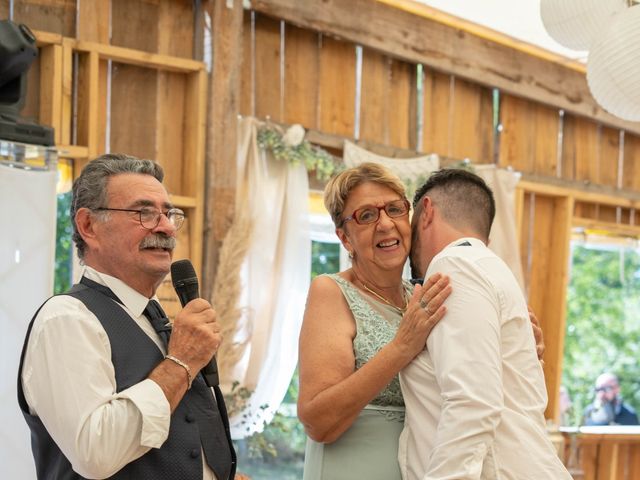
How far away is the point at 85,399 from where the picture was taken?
1756mm

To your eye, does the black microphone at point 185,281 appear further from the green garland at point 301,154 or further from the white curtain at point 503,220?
the white curtain at point 503,220

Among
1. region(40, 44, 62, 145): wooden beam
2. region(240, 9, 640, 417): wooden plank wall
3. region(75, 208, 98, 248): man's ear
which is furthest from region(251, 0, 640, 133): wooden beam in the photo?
region(75, 208, 98, 248): man's ear

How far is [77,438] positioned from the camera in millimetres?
1734

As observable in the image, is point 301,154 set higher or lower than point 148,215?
higher

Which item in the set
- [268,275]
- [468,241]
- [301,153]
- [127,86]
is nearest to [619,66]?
[468,241]

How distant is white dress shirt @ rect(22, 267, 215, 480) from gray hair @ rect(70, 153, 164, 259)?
1.04 ft

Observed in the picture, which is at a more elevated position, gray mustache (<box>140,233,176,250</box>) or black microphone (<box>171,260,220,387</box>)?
gray mustache (<box>140,233,176,250</box>)

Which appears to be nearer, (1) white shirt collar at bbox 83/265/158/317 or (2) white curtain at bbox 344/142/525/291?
(1) white shirt collar at bbox 83/265/158/317

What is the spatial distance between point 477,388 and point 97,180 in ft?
3.31

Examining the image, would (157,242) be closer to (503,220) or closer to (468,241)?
(468,241)

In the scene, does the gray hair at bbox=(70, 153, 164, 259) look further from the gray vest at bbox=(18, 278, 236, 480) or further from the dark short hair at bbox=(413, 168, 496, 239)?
the dark short hair at bbox=(413, 168, 496, 239)

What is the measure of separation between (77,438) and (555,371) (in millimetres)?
5000

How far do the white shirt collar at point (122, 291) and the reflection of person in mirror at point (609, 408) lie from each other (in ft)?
20.3

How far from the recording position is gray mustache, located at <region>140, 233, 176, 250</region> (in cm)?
207
